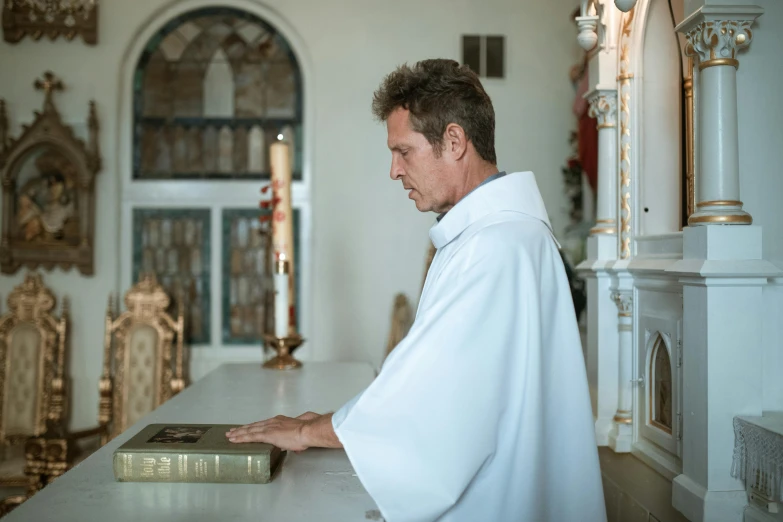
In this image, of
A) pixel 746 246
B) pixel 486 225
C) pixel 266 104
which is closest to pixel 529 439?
pixel 486 225

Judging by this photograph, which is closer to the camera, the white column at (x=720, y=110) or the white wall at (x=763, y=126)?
the white column at (x=720, y=110)

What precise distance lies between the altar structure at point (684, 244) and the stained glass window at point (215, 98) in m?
2.63

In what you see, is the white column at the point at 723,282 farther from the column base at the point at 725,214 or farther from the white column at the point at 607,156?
the white column at the point at 607,156

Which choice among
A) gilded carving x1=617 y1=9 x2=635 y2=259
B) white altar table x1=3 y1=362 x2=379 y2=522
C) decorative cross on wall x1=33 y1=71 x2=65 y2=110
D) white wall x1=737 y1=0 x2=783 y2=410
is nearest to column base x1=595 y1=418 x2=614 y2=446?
gilded carving x1=617 y1=9 x2=635 y2=259

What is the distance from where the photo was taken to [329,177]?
5.63 metres

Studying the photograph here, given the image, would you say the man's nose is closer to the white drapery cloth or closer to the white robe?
the white robe

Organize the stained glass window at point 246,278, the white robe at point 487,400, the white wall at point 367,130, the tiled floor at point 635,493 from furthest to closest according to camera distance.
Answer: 1. the stained glass window at point 246,278
2. the white wall at point 367,130
3. the tiled floor at point 635,493
4. the white robe at point 487,400

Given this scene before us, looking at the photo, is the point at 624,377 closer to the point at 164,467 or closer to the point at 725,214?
the point at 725,214

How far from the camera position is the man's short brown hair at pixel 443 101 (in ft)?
5.27

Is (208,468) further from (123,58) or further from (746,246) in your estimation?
(123,58)

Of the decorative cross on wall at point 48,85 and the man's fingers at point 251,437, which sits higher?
the decorative cross on wall at point 48,85

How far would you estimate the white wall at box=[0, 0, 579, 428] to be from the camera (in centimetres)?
560

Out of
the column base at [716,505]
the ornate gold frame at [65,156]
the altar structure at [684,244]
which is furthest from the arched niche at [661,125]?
the ornate gold frame at [65,156]

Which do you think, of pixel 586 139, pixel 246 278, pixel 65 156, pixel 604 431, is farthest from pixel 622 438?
pixel 65 156
